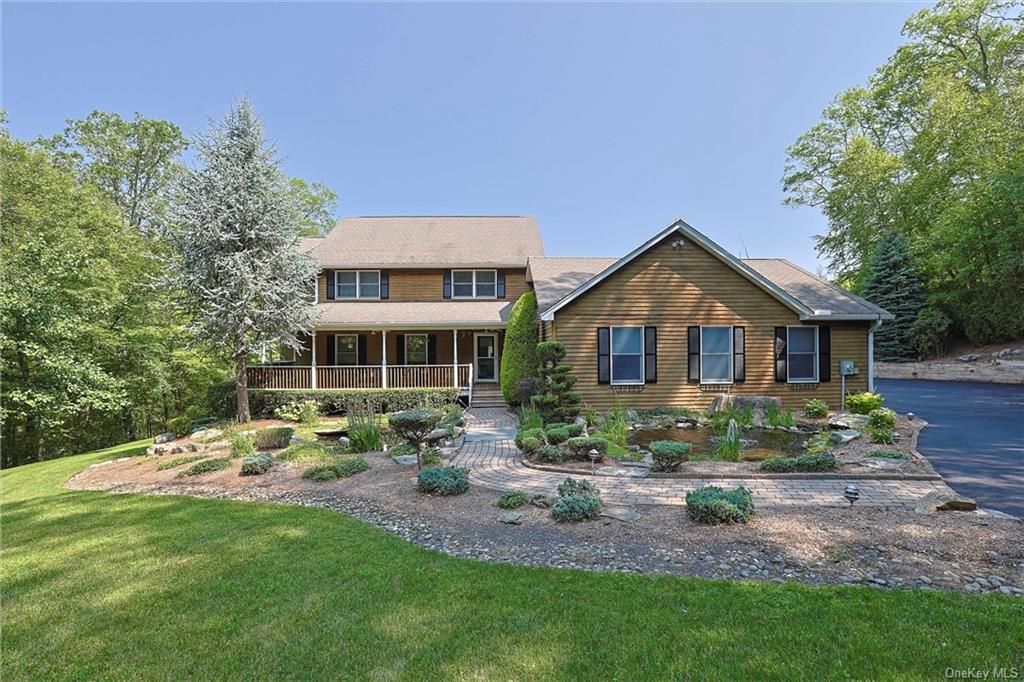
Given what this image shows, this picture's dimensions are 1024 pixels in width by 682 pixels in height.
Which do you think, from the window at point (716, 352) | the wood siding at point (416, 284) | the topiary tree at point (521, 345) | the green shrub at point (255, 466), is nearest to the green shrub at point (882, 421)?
the window at point (716, 352)

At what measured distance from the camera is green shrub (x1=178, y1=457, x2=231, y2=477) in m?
8.27

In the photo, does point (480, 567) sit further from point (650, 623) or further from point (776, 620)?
point (776, 620)

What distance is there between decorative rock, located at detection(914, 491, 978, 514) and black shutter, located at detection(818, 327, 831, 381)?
30.3 feet

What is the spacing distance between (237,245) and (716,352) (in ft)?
50.6

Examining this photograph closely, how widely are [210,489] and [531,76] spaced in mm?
14549

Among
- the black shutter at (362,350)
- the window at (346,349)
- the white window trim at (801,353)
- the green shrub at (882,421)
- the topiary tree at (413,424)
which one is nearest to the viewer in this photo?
the topiary tree at (413,424)

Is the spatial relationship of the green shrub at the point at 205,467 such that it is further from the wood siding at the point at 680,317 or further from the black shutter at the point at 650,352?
the black shutter at the point at 650,352

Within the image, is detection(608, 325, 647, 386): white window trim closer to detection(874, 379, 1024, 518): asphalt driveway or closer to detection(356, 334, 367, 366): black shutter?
detection(874, 379, 1024, 518): asphalt driveway

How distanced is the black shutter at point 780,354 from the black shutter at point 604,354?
531cm

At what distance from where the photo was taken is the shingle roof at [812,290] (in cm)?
1380

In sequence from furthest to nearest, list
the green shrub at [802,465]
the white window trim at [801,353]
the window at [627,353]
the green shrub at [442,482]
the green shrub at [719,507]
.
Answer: the white window trim at [801,353]
the window at [627,353]
the green shrub at [802,465]
the green shrub at [442,482]
the green shrub at [719,507]

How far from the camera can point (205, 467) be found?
8398 millimetres

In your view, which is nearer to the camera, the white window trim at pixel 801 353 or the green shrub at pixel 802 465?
the green shrub at pixel 802 465

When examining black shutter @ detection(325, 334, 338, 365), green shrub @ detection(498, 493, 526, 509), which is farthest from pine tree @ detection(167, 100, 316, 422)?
green shrub @ detection(498, 493, 526, 509)
